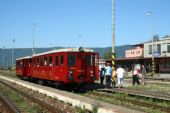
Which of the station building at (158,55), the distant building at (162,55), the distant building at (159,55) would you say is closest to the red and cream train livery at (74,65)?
the station building at (158,55)

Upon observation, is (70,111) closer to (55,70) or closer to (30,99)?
(30,99)

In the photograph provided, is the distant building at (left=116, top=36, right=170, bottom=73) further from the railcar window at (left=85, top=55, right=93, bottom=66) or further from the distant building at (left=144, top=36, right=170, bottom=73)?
the railcar window at (left=85, top=55, right=93, bottom=66)

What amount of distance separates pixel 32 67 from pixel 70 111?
67.8ft

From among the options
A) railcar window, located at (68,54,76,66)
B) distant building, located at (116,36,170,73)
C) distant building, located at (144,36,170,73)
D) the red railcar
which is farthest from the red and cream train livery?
distant building, located at (144,36,170,73)

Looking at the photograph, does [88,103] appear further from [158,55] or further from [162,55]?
[162,55]

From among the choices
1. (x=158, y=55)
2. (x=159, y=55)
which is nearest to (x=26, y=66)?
(x=158, y=55)

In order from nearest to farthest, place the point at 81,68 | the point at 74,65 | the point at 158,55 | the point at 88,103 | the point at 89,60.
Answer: the point at 88,103
the point at 74,65
the point at 81,68
the point at 89,60
the point at 158,55

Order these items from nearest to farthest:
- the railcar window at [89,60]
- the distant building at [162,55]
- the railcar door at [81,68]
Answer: the railcar door at [81,68]
the railcar window at [89,60]
the distant building at [162,55]

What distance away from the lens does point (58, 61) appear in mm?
25578

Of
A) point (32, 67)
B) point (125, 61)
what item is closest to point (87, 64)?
point (32, 67)

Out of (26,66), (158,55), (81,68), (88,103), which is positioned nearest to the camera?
(88,103)

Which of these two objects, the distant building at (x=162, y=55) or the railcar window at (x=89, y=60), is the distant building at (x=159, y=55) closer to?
the distant building at (x=162, y=55)

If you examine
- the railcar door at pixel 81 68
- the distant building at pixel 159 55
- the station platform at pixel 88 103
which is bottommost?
the station platform at pixel 88 103

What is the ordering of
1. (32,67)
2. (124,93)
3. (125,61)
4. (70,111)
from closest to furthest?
(70,111) → (124,93) → (32,67) → (125,61)
